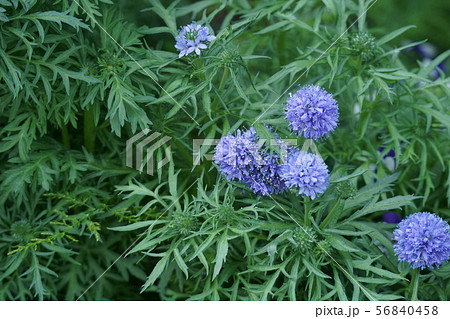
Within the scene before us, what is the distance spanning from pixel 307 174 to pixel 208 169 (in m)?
0.43

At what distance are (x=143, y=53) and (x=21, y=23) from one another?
331 millimetres

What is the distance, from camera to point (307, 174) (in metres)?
Answer: 1.28

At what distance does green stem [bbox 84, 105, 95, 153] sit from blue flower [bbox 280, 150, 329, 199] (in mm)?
664

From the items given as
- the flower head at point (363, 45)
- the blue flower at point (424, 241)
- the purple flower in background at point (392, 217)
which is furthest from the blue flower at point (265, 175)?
the purple flower in background at point (392, 217)

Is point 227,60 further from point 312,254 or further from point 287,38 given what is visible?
point 287,38

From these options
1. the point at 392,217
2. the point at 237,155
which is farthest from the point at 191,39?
the point at 392,217

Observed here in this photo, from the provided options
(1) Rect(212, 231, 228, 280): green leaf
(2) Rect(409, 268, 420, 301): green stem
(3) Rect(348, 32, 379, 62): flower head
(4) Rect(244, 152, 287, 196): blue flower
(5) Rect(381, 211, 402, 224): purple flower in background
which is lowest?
(5) Rect(381, 211, 402, 224): purple flower in background

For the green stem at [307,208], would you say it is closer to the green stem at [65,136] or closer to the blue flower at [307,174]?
the blue flower at [307,174]

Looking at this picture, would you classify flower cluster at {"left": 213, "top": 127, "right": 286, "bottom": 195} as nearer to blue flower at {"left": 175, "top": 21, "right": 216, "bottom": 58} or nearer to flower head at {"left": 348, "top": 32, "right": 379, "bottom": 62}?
blue flower at {"left": 175, "top": 21, "right": 216, "bottom": 58}

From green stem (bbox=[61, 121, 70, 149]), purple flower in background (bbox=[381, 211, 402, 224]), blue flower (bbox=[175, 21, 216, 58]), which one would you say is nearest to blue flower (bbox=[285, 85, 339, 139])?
blue flower (bbox=[175, 21, 216, 58])

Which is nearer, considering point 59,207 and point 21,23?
point 21,23

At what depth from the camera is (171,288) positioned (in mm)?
1861

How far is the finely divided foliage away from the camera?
1384 millimetres
